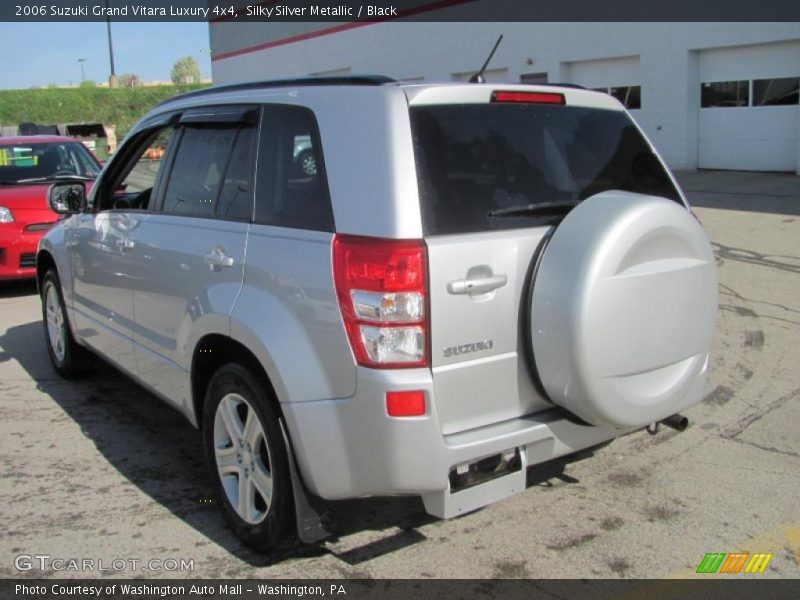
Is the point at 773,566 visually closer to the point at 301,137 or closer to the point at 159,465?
the point at 301,137

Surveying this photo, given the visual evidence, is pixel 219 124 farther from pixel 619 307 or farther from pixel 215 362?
pixel 619 307

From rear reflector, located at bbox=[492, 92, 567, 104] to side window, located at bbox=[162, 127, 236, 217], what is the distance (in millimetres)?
1252

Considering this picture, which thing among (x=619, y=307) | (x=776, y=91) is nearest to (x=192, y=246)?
(x=619, y=307)

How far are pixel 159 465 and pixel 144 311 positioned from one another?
0.89 meters

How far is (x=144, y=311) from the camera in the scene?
4.27 m

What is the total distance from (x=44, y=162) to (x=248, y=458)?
26.6 ft

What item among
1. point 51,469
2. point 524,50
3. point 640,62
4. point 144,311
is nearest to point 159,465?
point 51,469

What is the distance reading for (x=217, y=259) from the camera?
3533mm

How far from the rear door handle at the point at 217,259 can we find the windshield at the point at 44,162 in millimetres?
7242

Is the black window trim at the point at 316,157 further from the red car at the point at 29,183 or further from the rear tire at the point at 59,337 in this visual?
the red car at the point at 29,183

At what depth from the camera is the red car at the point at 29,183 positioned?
8.83 m

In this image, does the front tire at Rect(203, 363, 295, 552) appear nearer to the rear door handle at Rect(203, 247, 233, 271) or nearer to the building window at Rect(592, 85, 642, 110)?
the rear door handle at Rect(203, 247, 233, 271)

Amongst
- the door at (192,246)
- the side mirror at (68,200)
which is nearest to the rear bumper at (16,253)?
the side mirror at (68,200)

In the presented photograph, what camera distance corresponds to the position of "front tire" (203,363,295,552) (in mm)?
3223
